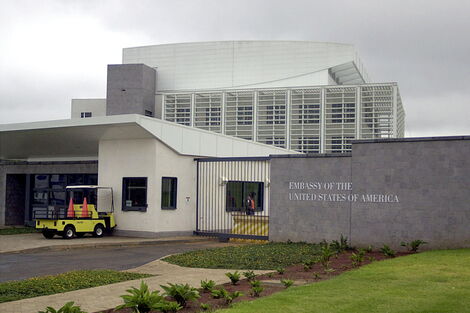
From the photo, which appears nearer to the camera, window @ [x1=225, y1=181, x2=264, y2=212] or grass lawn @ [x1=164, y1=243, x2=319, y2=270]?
grass lawn @ [x1=164, y1=243, x2=319, y2=270]

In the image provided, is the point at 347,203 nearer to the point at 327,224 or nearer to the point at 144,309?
the point at 327,224

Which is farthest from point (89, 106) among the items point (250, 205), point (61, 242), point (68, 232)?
point (61, 242)

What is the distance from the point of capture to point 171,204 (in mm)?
23656

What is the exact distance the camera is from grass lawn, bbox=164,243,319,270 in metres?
14.2

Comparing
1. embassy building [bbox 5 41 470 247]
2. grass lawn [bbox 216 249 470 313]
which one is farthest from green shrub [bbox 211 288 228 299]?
embassy building [bbox 5 41 470 247]

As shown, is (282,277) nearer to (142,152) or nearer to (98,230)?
(142,152)

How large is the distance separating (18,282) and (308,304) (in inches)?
245

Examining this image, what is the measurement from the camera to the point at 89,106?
58.7 meters

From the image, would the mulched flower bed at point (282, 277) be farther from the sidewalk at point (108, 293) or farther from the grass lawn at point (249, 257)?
the grass lawn at point (249, 257)

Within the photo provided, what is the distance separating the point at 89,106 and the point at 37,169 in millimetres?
29552

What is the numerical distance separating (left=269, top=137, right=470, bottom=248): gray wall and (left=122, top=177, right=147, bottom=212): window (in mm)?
6147

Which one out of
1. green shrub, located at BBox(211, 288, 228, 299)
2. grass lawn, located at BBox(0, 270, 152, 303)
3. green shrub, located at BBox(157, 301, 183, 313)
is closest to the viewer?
green shrub, located at BBox(157, 301, 183, 313)

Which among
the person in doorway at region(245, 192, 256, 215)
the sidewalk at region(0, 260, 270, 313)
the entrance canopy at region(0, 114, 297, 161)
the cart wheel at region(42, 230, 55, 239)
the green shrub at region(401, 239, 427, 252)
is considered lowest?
the sidewalk at region(0, 260, 270, 313)

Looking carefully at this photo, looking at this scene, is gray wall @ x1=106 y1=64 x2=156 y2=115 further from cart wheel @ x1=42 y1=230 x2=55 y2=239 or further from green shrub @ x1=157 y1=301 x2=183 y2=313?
green shrub @ x1=157 y1=301 x2=183 y2=313
